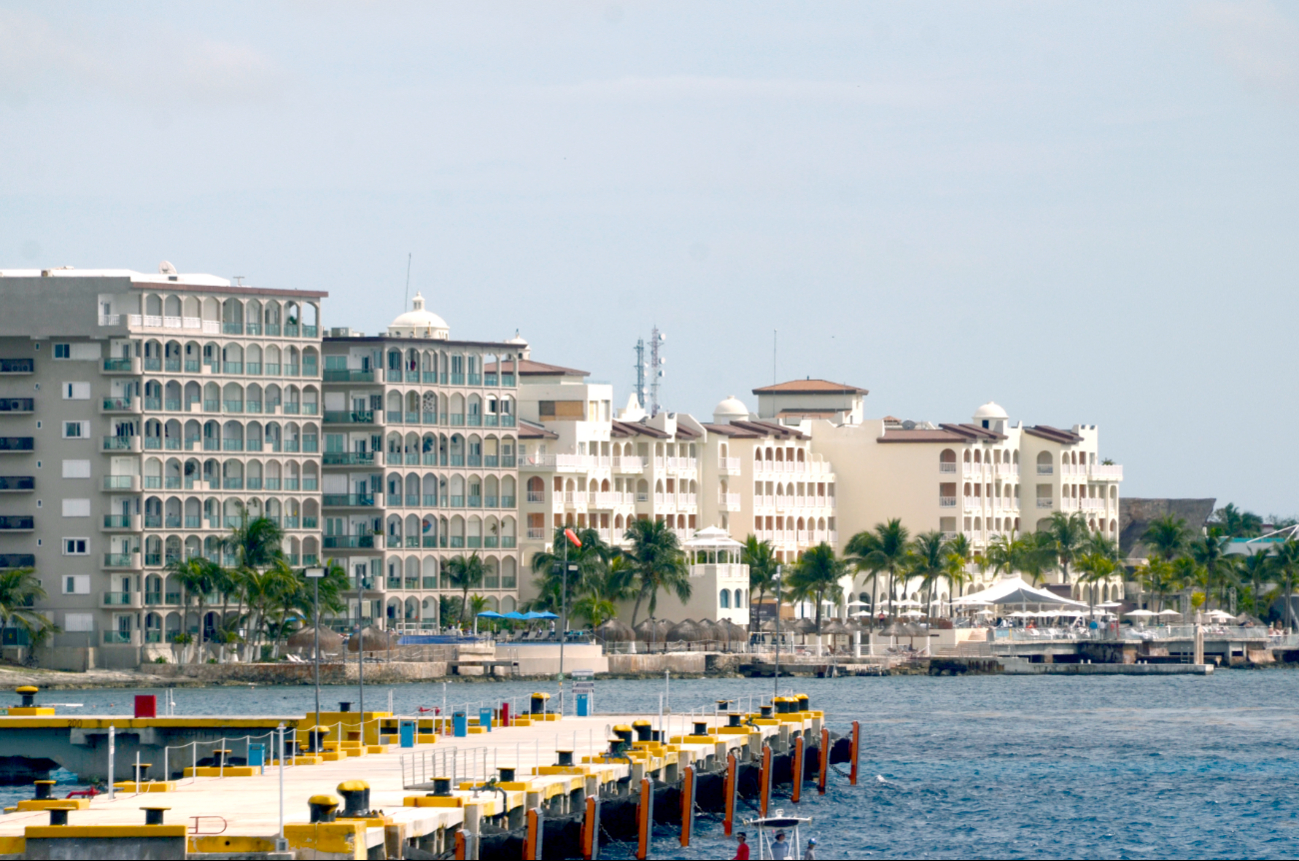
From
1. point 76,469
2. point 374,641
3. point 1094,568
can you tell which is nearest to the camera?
point 374,641

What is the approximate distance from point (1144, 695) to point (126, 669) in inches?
2356

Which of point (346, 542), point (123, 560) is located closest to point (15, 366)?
point (123, 560)

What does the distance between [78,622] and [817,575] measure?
5368cm

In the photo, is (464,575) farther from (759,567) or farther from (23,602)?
Answer: (23,602)

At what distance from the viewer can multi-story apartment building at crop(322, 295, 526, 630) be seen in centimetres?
16350

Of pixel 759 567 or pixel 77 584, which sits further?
pixel 759 567

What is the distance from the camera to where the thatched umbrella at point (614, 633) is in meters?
153

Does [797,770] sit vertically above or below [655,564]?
below

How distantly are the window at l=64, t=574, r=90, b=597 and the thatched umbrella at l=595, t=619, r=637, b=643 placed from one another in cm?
3198

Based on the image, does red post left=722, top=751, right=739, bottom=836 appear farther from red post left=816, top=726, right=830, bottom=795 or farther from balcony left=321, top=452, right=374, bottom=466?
balcony left=321, top=452, right=374, bottom=466

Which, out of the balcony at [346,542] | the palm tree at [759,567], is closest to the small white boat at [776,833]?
the balcony at [346,542]

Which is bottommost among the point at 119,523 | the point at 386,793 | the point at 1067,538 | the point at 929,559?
the point at 386,793

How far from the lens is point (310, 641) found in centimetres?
14700

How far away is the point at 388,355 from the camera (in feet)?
538
